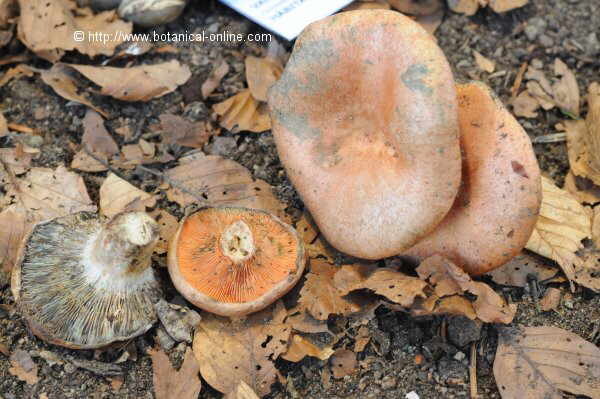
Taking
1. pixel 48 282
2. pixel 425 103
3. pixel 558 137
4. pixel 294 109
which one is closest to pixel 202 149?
pixel 294 109

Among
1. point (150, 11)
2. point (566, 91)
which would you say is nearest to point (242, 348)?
point (150, 11)

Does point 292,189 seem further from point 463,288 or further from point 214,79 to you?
point 463,288

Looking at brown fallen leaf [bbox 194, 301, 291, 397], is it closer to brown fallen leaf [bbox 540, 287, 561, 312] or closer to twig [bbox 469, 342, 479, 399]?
twig [bbox 469, 342, 479, 399]

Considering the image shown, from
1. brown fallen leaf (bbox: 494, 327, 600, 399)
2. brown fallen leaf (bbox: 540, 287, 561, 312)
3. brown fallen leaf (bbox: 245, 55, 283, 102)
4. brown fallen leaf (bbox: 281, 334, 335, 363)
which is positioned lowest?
brown fallen leaf (bbox: 281, 334, 335, 363)

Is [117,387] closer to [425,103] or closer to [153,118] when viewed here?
[153,118]

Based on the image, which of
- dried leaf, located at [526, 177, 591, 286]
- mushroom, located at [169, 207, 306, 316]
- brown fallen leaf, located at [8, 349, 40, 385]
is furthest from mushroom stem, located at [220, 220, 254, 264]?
dried leaf, located at [526, 177, 591, 286]

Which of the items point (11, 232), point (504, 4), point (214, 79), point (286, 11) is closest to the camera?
point (11, 232)
